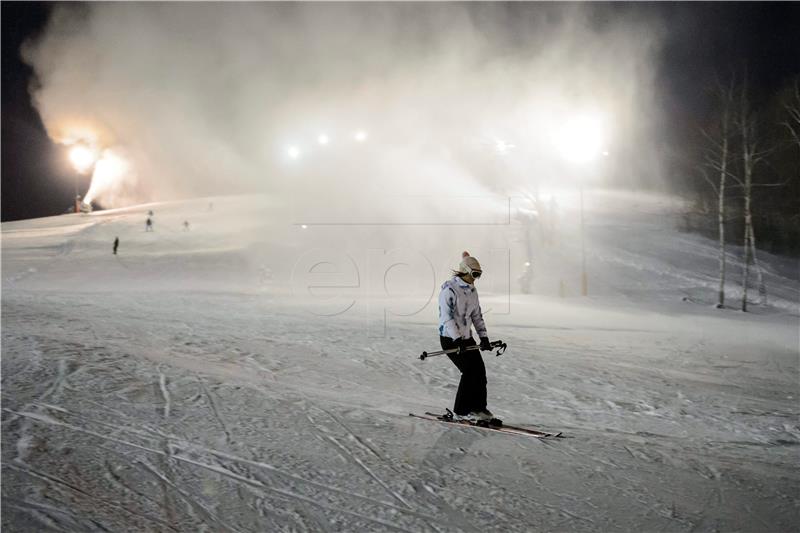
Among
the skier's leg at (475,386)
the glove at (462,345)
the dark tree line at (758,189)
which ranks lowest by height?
the skier's leg at (475,386)

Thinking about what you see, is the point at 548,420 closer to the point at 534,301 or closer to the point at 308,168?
the point at 534,301

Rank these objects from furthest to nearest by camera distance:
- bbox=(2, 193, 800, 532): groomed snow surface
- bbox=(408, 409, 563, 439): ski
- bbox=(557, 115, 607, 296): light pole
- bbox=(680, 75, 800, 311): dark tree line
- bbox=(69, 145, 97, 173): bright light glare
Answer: bbox=(69, 145, 97, 173): bright light glare, bbox=(680, 75, 800, 311): dark tree line, bbox=(557, 115, 607, 296): light pole, bbox=(408, 409, 563, 439): ski, bbox=(2, 193, 800, 532): groomed snow surface

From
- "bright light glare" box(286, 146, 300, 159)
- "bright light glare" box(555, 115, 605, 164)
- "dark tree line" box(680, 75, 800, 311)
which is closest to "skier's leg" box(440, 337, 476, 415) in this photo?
"bright light glare" box(555, 115, 605, 164)

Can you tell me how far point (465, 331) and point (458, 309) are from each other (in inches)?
10.3

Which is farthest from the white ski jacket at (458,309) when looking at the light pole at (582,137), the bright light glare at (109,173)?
the bright light glare at (109,173)

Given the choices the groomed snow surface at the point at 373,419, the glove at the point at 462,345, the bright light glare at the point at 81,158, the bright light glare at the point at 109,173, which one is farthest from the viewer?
the bright light glare at the point at 109,173

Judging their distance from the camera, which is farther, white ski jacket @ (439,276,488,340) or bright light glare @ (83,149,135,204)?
bright light glare @ (83,149,135,204)

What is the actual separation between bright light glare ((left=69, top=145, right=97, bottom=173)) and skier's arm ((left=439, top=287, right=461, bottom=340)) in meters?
72.9

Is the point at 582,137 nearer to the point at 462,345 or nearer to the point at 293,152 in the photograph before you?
the point at 462,345

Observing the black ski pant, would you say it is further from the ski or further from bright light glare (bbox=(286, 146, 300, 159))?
bright light glare (bbox=(286, 146, 300, 159))

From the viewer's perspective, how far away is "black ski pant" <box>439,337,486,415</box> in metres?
6.36

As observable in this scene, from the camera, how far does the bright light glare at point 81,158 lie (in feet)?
231

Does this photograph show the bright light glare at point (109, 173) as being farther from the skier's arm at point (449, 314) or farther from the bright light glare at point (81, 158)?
the skier's arm at point (449, 314)

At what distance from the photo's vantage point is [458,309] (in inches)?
247
